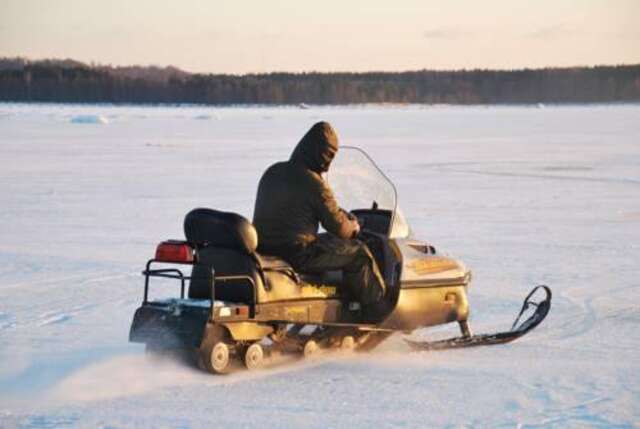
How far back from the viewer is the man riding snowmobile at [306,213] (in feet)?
20.9

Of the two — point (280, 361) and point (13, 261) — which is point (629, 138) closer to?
point (13, 261)

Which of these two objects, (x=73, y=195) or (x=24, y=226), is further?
(x=73, y=195)

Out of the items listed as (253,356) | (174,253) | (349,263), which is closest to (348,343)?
(349,263)

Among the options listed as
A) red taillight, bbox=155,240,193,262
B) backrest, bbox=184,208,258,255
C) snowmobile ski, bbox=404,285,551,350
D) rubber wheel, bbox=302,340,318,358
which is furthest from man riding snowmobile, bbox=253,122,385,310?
snowmobile ski, bbox=404,285,551,350

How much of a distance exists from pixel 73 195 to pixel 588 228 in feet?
25.7

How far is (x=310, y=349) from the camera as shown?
663 cm

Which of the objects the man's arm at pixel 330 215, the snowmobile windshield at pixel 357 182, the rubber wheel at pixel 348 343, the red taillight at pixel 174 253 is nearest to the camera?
the red taillight at pixel 174 253

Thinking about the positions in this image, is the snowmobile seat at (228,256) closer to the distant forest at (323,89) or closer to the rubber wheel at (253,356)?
the rubber wheel at (253,356)

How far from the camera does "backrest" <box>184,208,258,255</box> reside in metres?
6.05

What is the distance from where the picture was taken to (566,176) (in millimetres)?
20797

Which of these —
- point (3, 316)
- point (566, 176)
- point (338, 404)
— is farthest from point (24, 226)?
point (566, 176)

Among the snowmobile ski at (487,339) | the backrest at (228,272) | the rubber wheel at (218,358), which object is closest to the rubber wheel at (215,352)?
the rubber wheel at (218,358)

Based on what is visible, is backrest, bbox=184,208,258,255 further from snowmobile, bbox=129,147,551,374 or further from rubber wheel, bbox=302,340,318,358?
rubber wheel, bbox=302,340,318,358

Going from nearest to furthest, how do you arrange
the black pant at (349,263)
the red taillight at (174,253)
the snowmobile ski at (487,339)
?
the red taillight at (174,253)
the black pant at (349,263)
the snowmobile ski at (487,339)
